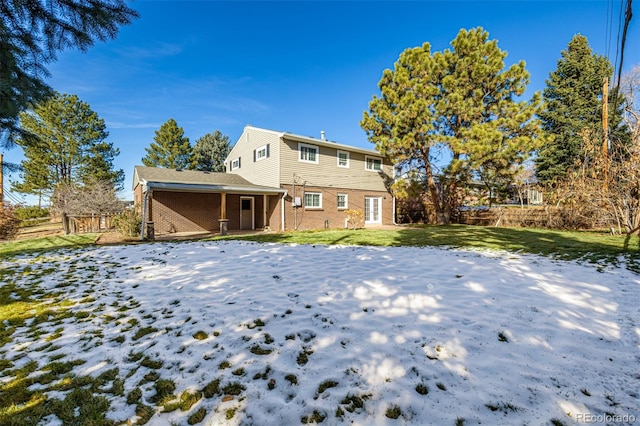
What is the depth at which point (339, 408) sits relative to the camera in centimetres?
200

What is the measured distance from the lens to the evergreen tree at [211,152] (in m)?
35.7

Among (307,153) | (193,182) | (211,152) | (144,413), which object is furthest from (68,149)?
(144,413)

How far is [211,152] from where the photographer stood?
35.8m

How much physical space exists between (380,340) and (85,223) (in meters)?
18.3

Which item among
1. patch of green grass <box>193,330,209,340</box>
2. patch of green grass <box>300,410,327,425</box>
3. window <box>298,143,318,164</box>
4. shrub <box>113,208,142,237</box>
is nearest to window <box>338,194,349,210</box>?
window <box>298,143,318,164</box>

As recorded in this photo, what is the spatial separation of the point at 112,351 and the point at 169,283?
2267mm

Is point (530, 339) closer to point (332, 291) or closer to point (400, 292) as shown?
point (400, 292)

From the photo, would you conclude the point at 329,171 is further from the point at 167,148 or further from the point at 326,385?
the point at 167,148

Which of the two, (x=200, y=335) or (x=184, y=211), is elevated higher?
(x=184, y=211)

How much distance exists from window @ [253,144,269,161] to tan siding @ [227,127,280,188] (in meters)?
0.18

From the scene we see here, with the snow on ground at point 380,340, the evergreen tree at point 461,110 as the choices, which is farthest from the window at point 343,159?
the snow on ground at point 380,340

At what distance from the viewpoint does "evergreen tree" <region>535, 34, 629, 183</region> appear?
69.4 feet

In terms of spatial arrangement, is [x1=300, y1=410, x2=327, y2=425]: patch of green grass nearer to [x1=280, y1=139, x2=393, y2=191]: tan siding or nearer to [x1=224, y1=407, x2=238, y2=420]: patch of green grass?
[x1=224, y1=407, x2=238, y2=420]: patch of green grass

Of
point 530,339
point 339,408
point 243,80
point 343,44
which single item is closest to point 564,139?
point 343,44
